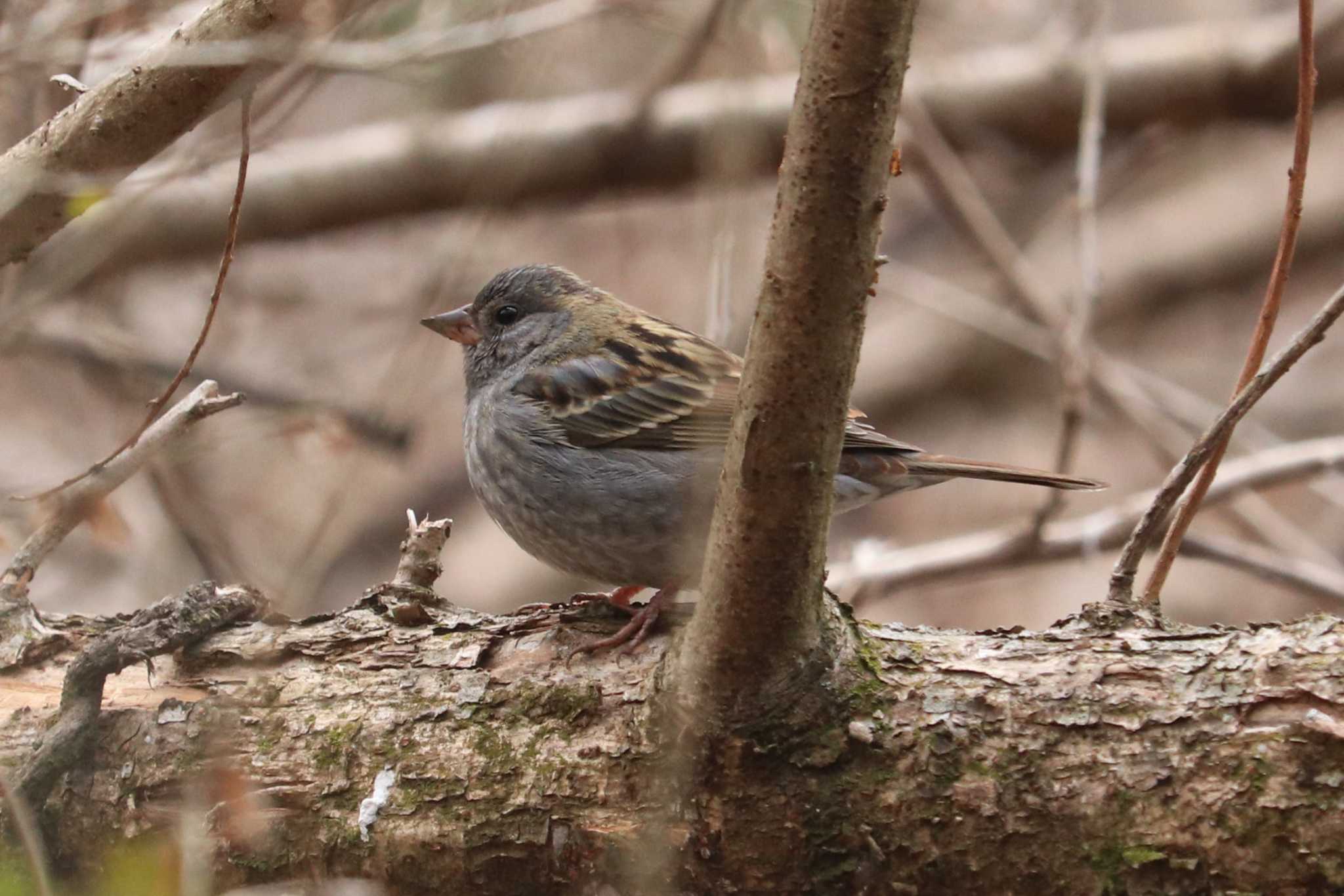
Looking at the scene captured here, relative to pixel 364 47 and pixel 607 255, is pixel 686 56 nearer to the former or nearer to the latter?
pixel 364 47

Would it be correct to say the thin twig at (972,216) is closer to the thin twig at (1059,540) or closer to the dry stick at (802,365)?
the thin twig at (1059,540)

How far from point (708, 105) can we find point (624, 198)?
0.82 m

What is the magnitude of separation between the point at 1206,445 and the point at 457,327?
2614 millimetres

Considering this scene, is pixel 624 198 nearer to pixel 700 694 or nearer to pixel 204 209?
pixel 204 209

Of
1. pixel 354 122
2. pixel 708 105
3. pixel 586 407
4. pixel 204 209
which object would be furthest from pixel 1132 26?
pixel 586 407

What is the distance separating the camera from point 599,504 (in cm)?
356

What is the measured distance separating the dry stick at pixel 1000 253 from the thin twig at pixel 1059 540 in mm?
412

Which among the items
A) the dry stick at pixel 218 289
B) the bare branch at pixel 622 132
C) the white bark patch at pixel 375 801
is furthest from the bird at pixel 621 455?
the bare branch at pixel 622 132

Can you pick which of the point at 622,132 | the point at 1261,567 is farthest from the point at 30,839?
the point at 622,132

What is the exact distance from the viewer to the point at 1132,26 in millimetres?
10188

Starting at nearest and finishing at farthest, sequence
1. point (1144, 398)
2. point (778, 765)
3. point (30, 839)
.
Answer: point (30, 839) → point (778, 765) → point (1144, 398)

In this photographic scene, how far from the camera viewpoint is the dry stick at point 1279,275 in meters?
2.50

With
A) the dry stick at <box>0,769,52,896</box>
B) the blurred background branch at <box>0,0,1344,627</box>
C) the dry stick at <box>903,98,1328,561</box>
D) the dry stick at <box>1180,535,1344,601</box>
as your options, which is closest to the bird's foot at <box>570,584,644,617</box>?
the blurred background branch at <box>0,0,1344,627</box>

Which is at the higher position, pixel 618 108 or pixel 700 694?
pixel 618 108
